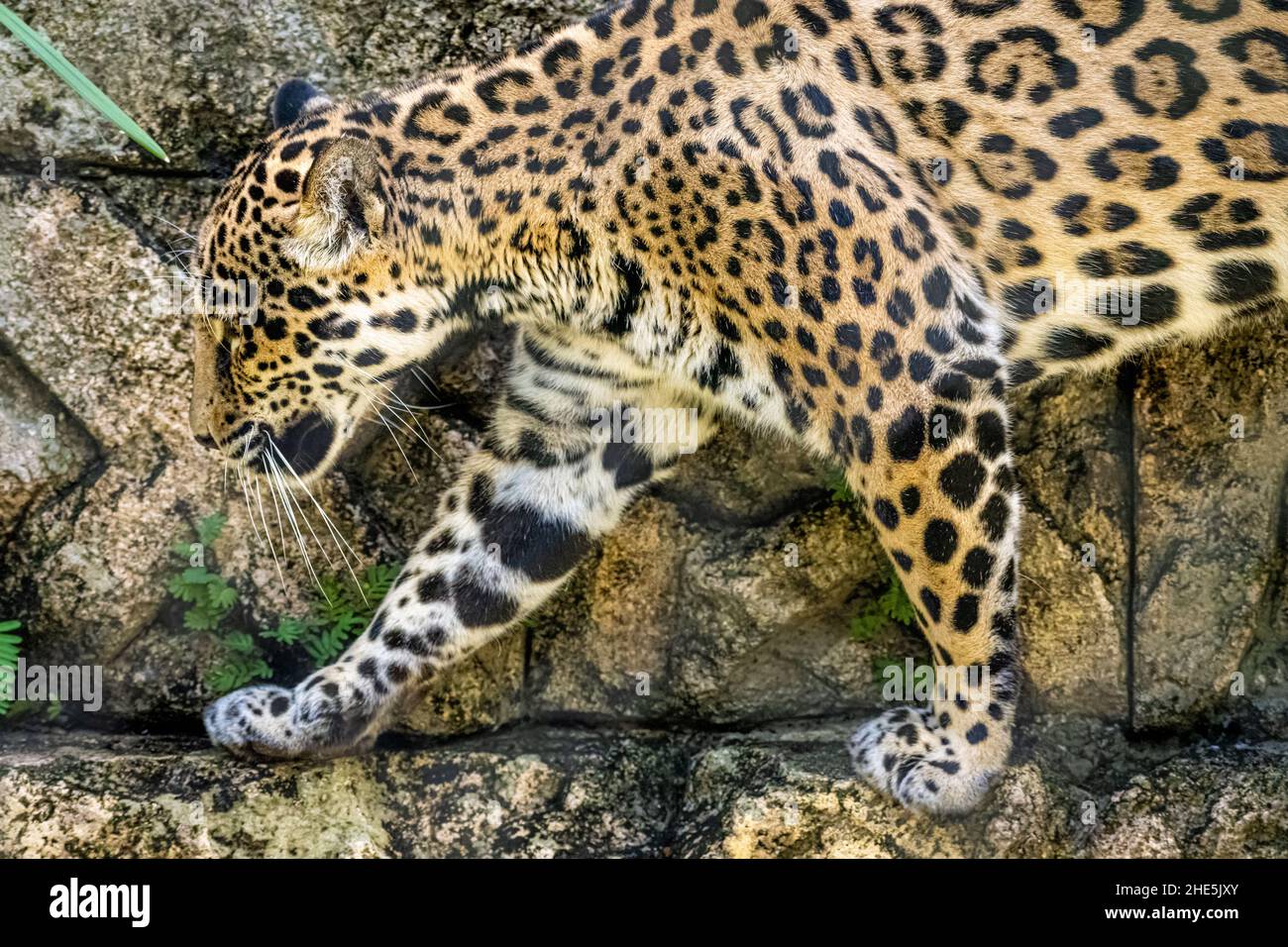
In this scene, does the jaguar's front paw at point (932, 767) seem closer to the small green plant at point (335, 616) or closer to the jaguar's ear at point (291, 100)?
the small green plant at point (335, 616)

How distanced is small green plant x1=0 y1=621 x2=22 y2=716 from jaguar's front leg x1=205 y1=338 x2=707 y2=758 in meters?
0.94

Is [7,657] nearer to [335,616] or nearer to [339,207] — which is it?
[335,616]

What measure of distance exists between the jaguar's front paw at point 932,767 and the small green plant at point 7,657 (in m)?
3.73

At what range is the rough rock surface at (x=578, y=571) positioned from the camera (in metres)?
6.43

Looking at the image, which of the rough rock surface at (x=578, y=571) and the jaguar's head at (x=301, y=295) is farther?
the rough rock surface at (x=578, y=571)

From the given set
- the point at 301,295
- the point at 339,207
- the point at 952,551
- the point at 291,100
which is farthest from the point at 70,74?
the point at 952,551

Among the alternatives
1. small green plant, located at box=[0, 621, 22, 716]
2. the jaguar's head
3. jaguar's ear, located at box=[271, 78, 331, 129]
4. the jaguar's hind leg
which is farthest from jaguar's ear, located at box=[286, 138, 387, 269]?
small green plant, located at box=[0, 621, 22, 716]

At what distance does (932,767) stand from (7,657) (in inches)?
159

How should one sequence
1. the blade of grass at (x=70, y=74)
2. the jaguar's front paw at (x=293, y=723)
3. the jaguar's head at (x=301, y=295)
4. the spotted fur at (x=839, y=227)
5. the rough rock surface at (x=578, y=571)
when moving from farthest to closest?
1. the rough rock surface at (x=578, y=571)
2. the jaguar's front paw at (x=293, y=723)
3. the jaguar's head at (x=301, y=295)
4. the spotted fur at (x=839, y=227)
5. the blade of grass at (x=70, y=74)

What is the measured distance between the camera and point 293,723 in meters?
6.16

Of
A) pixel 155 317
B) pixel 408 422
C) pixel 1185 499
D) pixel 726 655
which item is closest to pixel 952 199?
pixel 1185 499

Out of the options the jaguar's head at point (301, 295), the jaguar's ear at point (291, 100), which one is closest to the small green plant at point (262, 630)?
the jaguar's head at point (301, 295)

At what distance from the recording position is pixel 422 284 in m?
5.67
